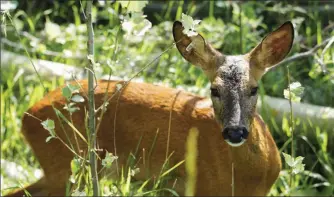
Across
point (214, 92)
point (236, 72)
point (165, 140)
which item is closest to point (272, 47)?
point (236, 72)

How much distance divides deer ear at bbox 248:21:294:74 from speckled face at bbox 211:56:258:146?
11cm

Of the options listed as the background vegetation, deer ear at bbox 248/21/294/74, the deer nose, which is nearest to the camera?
the deer nose

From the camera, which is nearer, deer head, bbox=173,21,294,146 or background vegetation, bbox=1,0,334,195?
deer head, bbox=173,21,294,146

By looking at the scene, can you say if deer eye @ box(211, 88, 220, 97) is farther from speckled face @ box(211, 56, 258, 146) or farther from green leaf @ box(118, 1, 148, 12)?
green leaf @ box(118, 1, 148, 12)

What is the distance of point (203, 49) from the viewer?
13.5 ft

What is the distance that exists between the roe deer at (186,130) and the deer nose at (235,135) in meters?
0.24

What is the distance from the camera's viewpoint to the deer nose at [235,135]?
12.1 feet

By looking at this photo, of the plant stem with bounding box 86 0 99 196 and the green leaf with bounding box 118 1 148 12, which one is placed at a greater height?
the green leaf with bounding box 118 1 148 12

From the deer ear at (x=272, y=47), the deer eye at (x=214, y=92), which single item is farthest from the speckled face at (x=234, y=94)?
the deer ear at (x=272, y=47)

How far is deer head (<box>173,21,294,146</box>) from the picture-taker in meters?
3.74

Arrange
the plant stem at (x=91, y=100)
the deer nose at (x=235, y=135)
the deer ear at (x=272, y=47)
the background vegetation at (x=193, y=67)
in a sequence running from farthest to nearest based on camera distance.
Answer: the background vegetation at (x=193, y=67)
the deer ear at (x=272, y=47)
the deer nose at (x=235, y=135)
the plant stem at (x=91, y=100)

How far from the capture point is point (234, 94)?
380 cm

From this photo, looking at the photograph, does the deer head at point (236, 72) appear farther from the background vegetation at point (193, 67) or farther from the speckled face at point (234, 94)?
the background vegetation at point (193, 67)

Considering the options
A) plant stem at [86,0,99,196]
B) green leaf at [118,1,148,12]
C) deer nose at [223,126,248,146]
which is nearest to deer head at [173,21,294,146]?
deer nose at [223,126,248,146]
